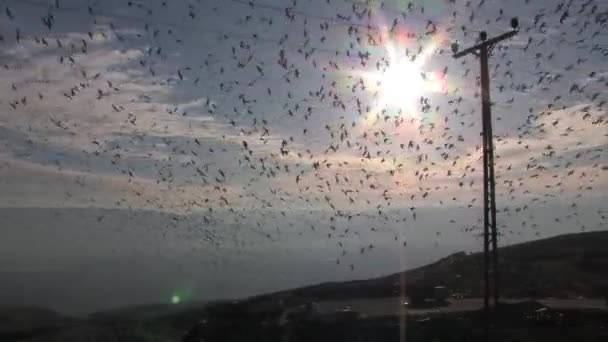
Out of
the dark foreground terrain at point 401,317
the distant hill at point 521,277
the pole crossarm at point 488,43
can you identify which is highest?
the pole crossarm at point 488,43

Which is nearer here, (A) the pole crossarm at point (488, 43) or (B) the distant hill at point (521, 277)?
(A) the pole crossarm at point (488, 43)

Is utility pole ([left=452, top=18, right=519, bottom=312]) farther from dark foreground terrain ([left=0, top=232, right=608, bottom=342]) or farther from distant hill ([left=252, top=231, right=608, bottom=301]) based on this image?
distant hill ([left=252, top=231, right=608, bottom=301])

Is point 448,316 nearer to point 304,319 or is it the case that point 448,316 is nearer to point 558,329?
point 558,329

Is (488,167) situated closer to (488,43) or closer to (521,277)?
(488,43)

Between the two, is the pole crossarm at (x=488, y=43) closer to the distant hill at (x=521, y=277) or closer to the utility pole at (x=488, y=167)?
the utility pole at (x=488, y=167)

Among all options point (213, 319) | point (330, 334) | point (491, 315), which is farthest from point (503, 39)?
point (213, 319)

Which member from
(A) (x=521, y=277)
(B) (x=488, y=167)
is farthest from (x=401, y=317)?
(A) (x=521, y=277)

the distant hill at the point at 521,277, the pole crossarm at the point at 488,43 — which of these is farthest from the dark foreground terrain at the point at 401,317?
the pole crossarm at the point at 488,43

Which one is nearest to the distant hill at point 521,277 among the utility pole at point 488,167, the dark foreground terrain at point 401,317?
the dark foreground terrain at point 401,317

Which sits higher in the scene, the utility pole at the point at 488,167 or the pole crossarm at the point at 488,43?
the pole crossarm at the point at 488,43
